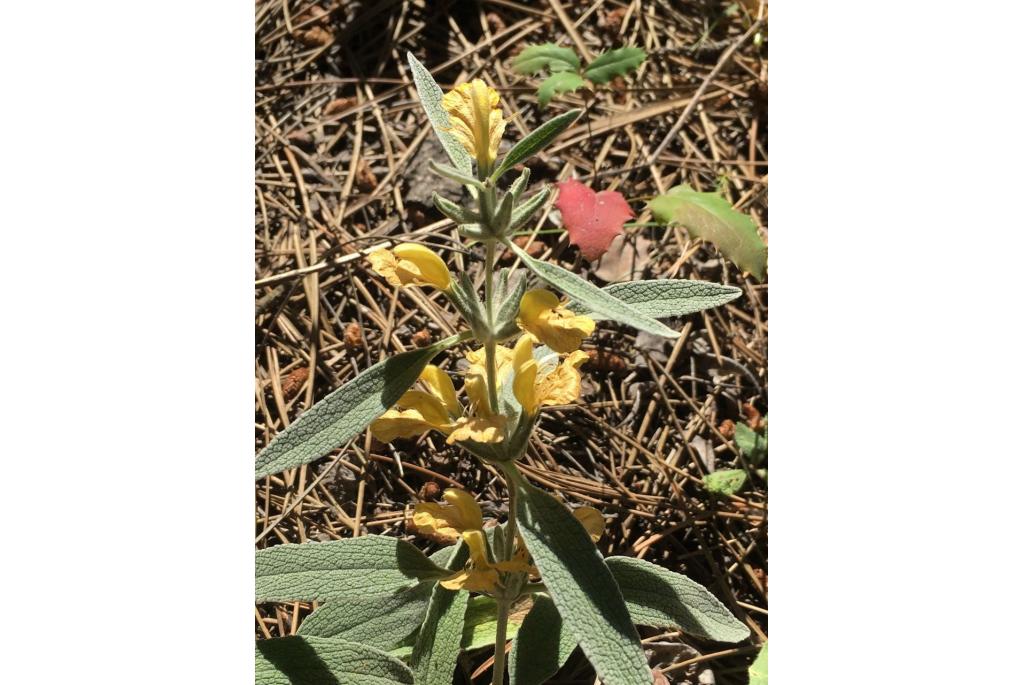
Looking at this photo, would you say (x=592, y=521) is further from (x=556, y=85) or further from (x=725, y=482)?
(x=556, y=85)

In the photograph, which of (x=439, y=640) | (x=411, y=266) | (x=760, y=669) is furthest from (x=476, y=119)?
(x=760, y=669)

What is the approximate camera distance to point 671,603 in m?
1.18

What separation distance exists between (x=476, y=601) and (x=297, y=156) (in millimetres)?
1190

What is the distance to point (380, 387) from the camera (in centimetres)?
102

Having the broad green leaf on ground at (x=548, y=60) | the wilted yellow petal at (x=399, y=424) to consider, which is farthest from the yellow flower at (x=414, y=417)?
the broad green leaf on ground at (x=548, y=60)

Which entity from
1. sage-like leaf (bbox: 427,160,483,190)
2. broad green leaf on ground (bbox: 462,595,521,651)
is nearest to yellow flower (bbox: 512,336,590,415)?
sage-like leaf (bbox: 427,160,483,190)

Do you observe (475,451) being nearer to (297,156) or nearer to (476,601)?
(476,601)

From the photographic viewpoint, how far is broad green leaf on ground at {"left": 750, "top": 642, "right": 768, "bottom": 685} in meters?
1.48

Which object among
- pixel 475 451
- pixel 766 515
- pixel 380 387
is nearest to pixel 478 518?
pixel 475 451

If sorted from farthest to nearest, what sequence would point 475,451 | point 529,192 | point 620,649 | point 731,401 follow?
1. point 529,192
2. point 731,401
3. point 475,451
4. point 620,649

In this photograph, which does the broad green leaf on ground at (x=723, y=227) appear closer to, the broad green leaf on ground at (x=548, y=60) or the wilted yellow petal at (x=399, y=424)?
the broad green leaf on ground at (x=548, y=60)

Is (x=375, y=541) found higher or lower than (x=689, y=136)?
lower

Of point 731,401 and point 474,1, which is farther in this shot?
point 474,1

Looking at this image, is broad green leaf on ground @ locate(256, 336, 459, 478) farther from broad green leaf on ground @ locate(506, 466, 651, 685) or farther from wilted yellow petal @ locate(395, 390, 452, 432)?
broad green leaf on ground @ locate(506, 466, 651, 685)
